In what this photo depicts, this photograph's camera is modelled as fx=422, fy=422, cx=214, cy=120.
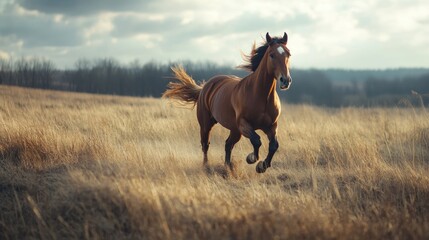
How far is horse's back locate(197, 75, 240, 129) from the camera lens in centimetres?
761

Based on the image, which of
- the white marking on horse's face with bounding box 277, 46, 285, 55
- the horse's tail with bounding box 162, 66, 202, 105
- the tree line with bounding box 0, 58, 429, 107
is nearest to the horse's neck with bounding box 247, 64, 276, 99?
the white marking on horse's face with bounding box 277, 46, 285, 55

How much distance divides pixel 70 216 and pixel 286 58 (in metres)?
3.65

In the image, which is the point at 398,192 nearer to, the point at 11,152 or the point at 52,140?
the point at 52,140

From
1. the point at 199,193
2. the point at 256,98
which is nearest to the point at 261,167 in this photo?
the point at 256,98

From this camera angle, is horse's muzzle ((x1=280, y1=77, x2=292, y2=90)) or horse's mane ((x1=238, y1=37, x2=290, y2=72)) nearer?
horse's muzzle ((x1=280, y1=77, x2=292, y2=90))

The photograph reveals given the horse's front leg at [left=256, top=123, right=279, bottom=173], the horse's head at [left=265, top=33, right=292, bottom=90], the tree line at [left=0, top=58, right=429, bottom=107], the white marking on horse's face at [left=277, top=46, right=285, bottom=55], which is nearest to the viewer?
the horse's head at [left=265, top=33, right=292, bottom=90]

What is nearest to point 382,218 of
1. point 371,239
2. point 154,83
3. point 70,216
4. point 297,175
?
point 371,239

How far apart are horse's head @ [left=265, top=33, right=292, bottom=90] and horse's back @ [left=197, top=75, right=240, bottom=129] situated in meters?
1.26

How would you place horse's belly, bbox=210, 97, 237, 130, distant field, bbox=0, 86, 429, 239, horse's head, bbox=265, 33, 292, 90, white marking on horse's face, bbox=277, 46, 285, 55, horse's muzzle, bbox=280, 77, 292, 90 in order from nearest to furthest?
distant field, bbox=0, 86, 429, 239, horse's muzzle, bbox=280, 77, 292, 90, horse's head, bbox=265, 33, 292, 90, white marking on horse's face, bbox=277, 46, 285, 55, horse's belly, bbox=210, 97, 237, 130

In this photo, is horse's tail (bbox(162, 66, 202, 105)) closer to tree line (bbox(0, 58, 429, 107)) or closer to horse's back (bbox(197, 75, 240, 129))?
horse's back (bbox(197, 75, 240, 129))

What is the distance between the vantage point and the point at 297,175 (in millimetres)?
6934

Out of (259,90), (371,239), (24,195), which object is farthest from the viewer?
(259,90)

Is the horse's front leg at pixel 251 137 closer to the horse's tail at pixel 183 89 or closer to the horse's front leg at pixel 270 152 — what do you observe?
the horse's front leg at pixel 270 152

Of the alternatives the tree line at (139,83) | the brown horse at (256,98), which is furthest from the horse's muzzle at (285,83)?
the tree line at (139,83)
